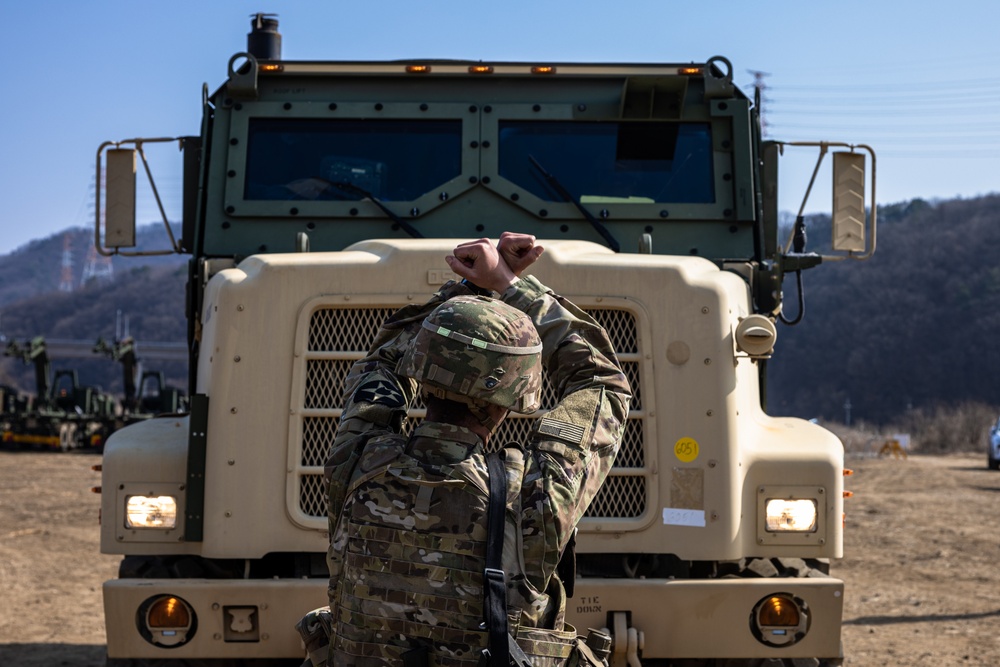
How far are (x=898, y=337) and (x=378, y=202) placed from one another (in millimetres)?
63260

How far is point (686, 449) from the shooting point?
164 inches

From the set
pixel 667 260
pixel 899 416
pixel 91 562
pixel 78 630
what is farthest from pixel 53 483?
pixel 899 416

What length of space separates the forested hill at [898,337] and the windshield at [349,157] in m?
58.7

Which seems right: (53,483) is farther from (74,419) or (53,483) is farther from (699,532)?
(699,532)

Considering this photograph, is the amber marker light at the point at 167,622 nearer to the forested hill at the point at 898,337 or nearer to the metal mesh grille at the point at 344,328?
the metal mesh grille at the point at 344,328

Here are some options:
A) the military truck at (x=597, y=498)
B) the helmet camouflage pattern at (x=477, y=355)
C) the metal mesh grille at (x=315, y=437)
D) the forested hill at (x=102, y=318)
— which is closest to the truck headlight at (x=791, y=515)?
the military truck at (x=597, y=498)

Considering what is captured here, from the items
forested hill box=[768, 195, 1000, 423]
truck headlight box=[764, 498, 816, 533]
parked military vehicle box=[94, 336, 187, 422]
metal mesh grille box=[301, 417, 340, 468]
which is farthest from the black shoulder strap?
forested hill box=[768, 195, 1000, 423]

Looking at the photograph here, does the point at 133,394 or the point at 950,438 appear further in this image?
the point at 950,438

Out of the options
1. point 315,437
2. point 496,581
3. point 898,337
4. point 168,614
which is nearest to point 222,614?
point 168,614

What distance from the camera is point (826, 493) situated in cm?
421

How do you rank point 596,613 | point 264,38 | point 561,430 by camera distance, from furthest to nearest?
point 264,38 < point 596,613 < point 561,430

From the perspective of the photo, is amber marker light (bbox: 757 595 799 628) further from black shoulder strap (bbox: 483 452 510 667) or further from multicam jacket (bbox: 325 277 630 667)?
black shoulder strap (bbox: 483 452 510 667)

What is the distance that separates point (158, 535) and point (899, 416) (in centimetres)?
6152

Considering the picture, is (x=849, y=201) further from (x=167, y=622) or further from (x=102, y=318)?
(x=102, y=318)
